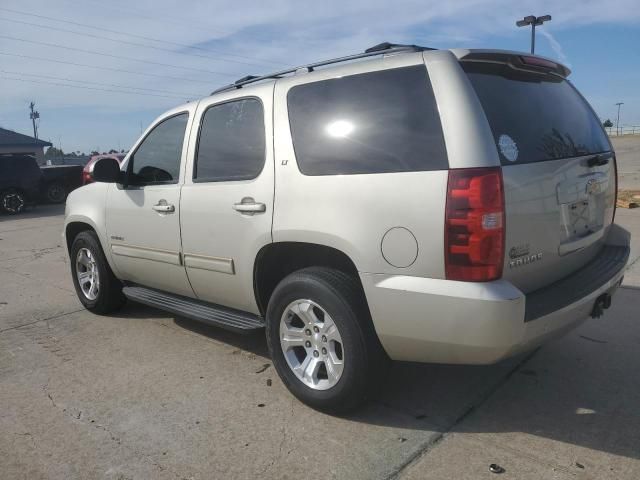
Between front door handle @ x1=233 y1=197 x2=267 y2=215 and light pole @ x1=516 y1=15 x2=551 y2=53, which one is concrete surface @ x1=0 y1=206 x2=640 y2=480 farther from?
light pole @ x1=516 y1=15 x2=551 y2=53

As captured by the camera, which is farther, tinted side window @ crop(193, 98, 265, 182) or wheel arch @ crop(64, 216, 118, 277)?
wheel arch @ crop(64, 216, 118, 277)

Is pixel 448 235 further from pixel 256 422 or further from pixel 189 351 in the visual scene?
pixel 189 351

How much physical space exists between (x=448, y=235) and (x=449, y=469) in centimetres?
110

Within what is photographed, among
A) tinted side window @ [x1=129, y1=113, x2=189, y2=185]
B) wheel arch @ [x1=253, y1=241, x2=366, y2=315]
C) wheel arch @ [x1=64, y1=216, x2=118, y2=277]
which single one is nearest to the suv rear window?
wheel arch @ [x1=253, y1=241, x2=366, y2=315]

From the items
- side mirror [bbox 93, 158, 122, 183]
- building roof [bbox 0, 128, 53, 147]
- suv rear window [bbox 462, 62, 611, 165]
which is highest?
building roof [bbox 0, 128, 53, 147]

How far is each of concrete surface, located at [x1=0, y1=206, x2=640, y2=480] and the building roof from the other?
127 feet

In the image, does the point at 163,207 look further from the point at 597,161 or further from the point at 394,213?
the point at 597,161

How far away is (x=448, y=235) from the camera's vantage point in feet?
8.50

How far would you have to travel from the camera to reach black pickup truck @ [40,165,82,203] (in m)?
19.6

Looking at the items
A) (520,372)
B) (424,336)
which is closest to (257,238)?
(424,336)

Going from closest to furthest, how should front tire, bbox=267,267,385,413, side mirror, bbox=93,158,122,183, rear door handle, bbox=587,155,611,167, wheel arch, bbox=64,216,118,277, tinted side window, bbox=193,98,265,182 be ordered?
front tire, bbox=267,267,385,413 → rear door handle, bbox=587,155,611,167 → tinted side window, bbox=193,98,265,182 → side mirror, bbox=93,158,122,183 → wheel arch, bbox=64,216,118,277

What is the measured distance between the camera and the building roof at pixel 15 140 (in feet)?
124

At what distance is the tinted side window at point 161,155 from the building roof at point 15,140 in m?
38.2

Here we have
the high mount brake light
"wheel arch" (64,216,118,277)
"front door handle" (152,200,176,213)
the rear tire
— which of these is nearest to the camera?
the high mount brake light
